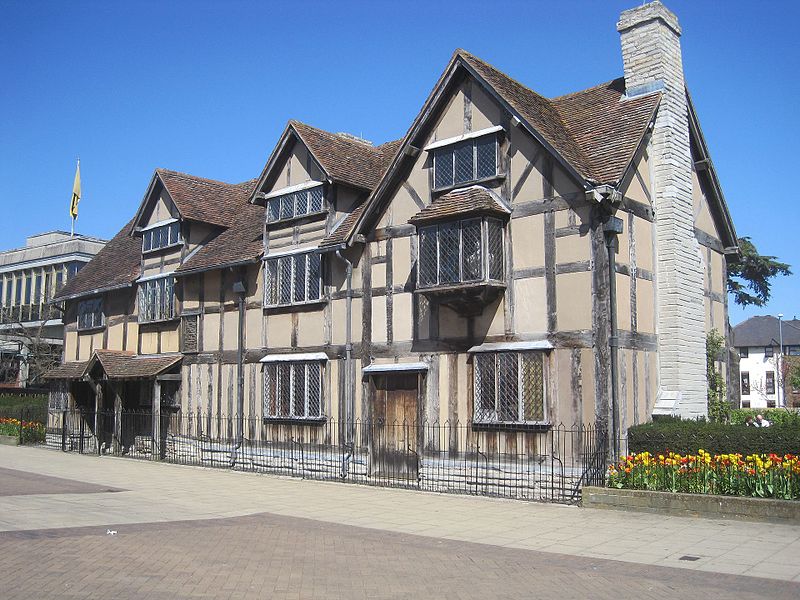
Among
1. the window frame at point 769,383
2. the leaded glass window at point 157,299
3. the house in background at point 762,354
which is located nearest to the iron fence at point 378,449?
the leaded glass window at point 157,299

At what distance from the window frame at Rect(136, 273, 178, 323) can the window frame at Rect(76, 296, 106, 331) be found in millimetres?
2683

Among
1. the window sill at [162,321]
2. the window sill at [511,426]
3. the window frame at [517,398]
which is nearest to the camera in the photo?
the window sill at [511,426]

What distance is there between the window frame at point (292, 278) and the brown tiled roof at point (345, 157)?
2.14 m

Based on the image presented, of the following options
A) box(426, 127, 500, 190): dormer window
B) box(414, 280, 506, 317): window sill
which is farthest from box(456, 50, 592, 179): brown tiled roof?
box(414, 280, 506, 317): window sill

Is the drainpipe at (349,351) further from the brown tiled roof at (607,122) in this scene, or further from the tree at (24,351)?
the tree at (24,351)

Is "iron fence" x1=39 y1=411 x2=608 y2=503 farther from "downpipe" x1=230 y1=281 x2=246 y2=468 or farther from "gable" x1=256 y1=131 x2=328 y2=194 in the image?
"gable" x1=256 y1=131 x2=328 y2=194

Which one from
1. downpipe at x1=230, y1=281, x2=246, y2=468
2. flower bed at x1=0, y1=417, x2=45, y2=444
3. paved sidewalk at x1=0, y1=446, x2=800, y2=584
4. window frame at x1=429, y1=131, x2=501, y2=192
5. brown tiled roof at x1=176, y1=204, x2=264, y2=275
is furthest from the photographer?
flower bed at x1=0, y1=417, x2=45, y2=444

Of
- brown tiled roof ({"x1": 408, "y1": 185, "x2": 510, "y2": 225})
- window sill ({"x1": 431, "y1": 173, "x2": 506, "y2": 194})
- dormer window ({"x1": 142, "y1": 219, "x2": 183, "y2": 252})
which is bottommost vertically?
brown tiled roof ({"x1": 408, "y1": 185, "x2": 510, "y2": 225})

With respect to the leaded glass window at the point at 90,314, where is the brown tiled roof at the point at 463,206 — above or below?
above

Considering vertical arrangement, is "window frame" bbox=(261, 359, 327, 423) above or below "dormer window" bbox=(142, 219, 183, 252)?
below

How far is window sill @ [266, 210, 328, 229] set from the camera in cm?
2150

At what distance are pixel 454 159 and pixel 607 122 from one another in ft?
11.3

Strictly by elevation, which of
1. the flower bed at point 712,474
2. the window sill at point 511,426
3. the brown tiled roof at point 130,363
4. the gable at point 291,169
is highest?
the gable at point 291,169

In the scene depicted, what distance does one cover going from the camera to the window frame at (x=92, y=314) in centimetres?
2933
